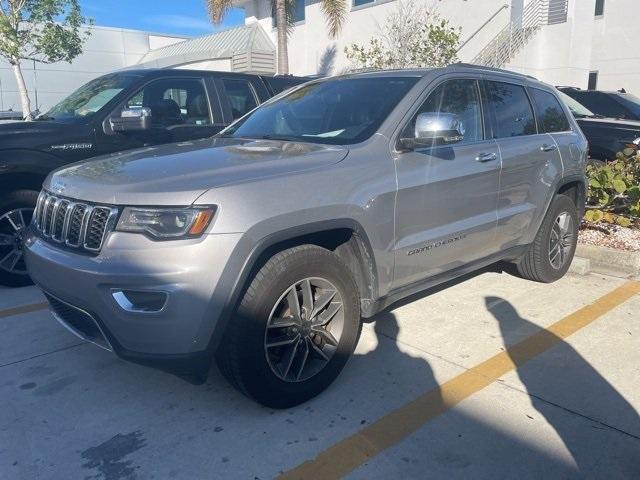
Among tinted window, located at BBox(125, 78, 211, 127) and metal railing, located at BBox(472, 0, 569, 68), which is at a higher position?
metal railing, located at BBox(472, 0, 569, 68)

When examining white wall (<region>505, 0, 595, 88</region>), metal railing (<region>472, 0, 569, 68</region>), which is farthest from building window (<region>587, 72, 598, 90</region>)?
metal railing (<region>472, 0, 569, 68</region>)

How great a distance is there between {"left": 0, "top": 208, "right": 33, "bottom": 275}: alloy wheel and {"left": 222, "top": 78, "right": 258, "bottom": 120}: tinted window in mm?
2383

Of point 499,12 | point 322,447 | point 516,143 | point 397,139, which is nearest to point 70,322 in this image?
point 322,447

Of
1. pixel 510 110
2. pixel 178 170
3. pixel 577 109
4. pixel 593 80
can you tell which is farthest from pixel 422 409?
pixel 593 80

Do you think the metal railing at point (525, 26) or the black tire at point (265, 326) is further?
the metal railing at point (525, 26)

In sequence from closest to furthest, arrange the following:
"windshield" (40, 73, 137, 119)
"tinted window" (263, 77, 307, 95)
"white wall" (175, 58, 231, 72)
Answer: "windshield" (40, 73, 137, 119) → "tinted window" (263, 77, 307, 95) → "white wall" (175, 58, 231, 72)

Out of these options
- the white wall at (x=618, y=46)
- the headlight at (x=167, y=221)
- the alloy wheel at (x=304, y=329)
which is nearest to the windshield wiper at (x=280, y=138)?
the alloy wheel at (x=304, y=329)

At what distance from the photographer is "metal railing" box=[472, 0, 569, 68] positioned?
1569 centimetres

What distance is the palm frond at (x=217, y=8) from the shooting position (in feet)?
65.3

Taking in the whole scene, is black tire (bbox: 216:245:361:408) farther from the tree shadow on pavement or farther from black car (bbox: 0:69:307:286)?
black car (bbox: 0:69:307:286)

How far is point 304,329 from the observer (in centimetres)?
318

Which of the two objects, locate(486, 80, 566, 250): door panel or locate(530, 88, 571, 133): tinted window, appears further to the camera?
locate(530, 88, 571, 133): tinted window

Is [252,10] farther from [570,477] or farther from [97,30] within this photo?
[570,477]

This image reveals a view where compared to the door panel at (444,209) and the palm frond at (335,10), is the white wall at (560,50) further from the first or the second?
the door panel at (444,209)
